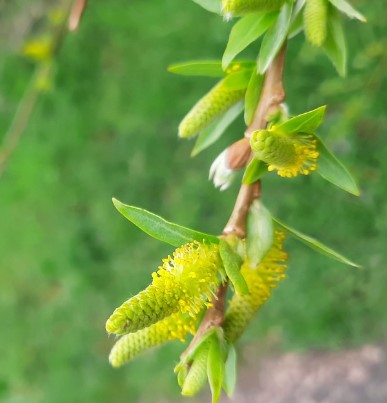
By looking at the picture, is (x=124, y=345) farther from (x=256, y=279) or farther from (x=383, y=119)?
(x=383, y=119)

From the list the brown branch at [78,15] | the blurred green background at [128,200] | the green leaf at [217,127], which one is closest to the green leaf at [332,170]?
the green leaf at [217,127]

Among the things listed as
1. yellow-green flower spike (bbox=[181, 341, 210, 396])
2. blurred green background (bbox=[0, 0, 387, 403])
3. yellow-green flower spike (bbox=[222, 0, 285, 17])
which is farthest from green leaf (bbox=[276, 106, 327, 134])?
blurred green background (bbox=[0, 0, 387, 403])

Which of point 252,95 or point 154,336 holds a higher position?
point 252,95

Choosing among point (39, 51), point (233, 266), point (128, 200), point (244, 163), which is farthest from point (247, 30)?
point (128, 200)

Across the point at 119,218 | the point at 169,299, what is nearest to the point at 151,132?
the point at 119,218

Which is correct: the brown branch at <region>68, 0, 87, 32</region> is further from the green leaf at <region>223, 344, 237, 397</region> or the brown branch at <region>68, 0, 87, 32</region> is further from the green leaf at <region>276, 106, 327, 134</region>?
the green leaf at <region>223, 344, 237, 397</region>

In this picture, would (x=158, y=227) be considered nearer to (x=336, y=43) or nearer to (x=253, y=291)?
(x=253, y=291)
